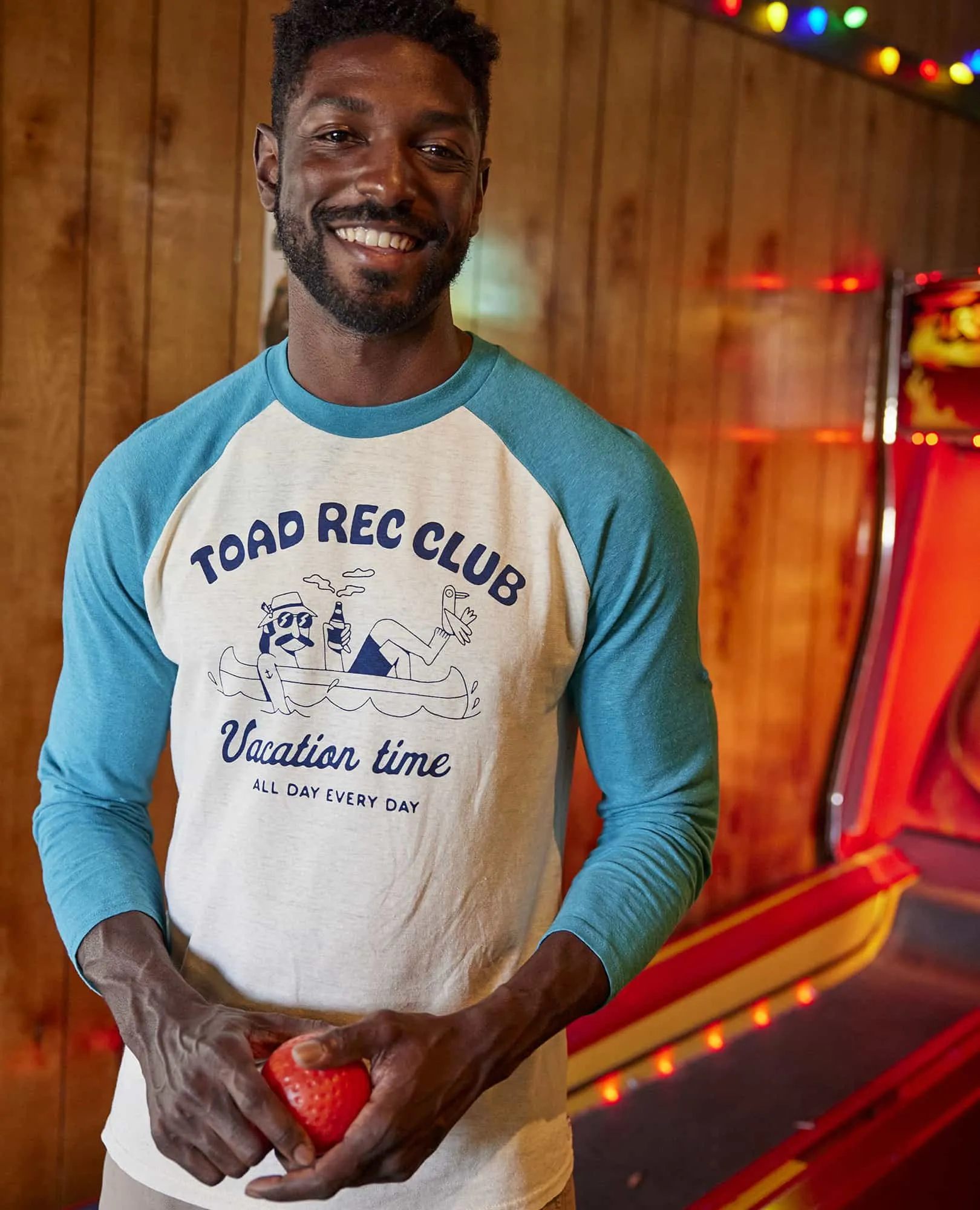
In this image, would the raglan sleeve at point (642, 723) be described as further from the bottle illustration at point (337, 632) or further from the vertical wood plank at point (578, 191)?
the vertical wood plank at point (578, 191)

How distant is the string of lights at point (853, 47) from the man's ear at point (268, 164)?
2.28 meters

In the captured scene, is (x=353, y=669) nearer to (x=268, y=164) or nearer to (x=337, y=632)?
(x=337, y=632)

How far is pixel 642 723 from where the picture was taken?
1188 mm

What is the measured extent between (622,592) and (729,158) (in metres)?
2.60

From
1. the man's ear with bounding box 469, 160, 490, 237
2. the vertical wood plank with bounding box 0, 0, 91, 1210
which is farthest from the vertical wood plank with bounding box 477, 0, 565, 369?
the man's ear with bounding box 469, 160, 490, 237

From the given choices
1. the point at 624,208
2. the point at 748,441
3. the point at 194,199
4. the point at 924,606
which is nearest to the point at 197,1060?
the point at 194,199

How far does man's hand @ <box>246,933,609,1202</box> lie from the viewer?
3.19 feet

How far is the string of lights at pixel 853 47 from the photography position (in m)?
3.41

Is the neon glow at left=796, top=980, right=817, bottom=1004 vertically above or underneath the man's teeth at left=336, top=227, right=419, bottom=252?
underneath

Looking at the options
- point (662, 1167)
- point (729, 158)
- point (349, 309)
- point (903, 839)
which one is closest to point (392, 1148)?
point (349, 309)

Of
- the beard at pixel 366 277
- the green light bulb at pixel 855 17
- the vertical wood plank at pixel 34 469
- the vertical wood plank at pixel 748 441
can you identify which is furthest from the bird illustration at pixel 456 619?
the green light bulb at pixel 855 17

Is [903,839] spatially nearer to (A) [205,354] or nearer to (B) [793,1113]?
(B) [793,1113]

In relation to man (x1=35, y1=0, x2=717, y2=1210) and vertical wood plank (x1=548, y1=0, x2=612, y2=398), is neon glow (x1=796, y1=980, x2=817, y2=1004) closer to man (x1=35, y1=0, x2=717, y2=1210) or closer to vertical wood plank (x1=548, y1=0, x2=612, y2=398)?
vertical wood plank (x1=548, y1=0, x2=612, y2=398)

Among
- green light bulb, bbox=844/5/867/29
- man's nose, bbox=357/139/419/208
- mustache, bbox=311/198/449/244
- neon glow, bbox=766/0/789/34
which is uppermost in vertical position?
green light bulb, bbox=844/5/867/29
